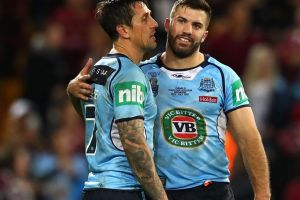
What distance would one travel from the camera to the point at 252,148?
6.59 meters

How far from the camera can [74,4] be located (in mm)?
12648

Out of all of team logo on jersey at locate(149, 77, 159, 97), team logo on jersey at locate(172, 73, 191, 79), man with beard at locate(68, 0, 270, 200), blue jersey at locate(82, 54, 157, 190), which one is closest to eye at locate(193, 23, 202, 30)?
man with beard at locate(68, 0, 270, 200)

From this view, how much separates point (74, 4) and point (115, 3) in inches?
251

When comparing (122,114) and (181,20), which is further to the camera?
(181,20)

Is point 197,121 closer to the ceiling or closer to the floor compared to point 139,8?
closer to the floor

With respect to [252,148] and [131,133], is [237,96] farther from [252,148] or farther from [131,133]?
[131,133]

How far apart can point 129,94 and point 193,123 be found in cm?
72

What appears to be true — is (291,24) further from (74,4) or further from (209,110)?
(209,110)

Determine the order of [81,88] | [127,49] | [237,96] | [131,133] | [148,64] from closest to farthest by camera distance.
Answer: [131,133], [127,49], [81,88], [237,96], [148,64]

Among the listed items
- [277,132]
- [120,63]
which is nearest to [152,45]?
[120,63]

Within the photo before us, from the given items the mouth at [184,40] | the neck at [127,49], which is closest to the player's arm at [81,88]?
the neck at [127,49]

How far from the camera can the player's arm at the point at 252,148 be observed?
21.5 feet

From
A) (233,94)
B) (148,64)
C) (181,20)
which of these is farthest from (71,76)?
(233,94)

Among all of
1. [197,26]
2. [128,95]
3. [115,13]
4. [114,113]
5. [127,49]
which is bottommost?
[114,113]
